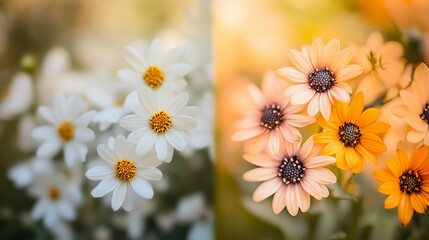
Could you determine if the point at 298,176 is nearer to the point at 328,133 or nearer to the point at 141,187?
the point at 328,133

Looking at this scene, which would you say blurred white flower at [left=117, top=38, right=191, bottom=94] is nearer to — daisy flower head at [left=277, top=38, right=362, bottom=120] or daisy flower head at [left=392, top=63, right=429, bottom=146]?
daisy flower head at [left=277, top=38, right=362, bottom=120]

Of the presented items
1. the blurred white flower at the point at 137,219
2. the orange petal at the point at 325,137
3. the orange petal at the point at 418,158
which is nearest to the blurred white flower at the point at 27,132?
the blurred white flower at the point at 137,219

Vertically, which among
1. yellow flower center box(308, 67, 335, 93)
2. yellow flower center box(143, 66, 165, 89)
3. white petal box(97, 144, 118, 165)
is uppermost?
yellow flower center box(143, 66, 165, 89)

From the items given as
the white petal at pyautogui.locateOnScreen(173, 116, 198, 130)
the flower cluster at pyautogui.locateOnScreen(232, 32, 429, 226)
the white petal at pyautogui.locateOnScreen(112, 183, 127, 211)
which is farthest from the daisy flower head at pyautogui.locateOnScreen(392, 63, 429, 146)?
the white petal at pyautogui.locateOnScreen(112, 183, 127, 211)

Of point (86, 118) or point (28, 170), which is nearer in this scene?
point (86, 118)

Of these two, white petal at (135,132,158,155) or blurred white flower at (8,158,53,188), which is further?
blurred white flower at (8,158,53,188)

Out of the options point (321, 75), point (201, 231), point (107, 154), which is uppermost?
point (321, 75)

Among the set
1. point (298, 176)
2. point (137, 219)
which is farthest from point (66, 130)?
point (298, 176)
